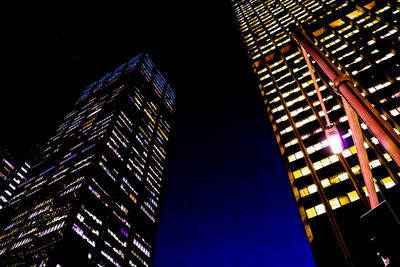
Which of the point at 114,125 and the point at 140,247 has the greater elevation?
the point at 114,125

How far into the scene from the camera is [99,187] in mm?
93375

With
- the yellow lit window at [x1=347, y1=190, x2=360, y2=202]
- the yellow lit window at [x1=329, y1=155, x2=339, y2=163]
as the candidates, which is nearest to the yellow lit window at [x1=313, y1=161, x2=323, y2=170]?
the yellow lit window at [x1=329, y1=155, x2=339, y2=163]

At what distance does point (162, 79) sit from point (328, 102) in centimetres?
14339

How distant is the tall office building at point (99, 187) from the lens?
77500mm

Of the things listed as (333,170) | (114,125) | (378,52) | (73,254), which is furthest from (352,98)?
(114,125)

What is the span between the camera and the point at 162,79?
Result: 595 feet

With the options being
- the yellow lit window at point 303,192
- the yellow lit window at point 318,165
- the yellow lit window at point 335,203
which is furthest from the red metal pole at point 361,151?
the yellow lit window at point 318,165

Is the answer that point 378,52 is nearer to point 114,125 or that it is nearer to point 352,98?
point 352,98

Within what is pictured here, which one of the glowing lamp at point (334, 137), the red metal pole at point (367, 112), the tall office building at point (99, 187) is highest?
the red metal pole at point (367, 112)

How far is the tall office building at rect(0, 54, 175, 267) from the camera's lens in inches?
3051

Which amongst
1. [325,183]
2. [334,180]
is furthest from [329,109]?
[325,183]

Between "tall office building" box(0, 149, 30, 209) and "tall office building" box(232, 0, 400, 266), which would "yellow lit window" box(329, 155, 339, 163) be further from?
"tall office building" box(0, 149, 30, 209)

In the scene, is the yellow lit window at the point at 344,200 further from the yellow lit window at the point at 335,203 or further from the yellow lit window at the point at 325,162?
the yellow lit window at the point at 325,162

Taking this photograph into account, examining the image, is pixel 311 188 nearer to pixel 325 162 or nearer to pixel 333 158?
pixel 325 162
